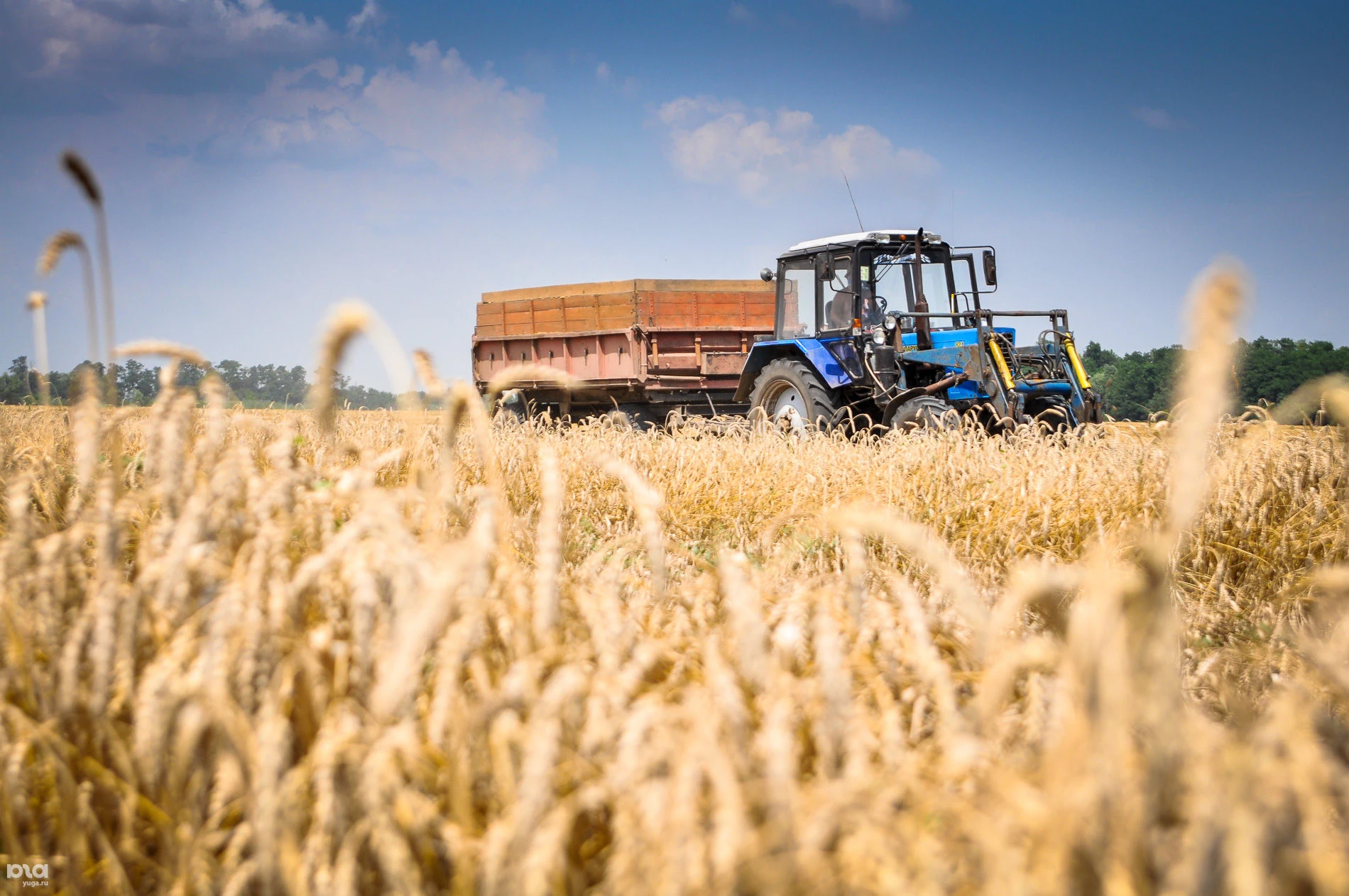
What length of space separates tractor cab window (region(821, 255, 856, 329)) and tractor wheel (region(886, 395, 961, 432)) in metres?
1.23

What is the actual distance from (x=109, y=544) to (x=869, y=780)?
1.27 metres

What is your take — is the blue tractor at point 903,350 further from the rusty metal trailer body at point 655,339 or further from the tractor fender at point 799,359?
the rusty metal trailer body at point 655,339

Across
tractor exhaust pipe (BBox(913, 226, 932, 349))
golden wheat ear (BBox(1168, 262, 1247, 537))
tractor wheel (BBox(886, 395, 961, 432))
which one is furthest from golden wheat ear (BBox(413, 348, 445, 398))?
tractor exhaust pipe (BBox(913, 226, 932, 349))

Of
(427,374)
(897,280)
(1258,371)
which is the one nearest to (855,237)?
(897,280)

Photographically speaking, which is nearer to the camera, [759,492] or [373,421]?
[759,492]

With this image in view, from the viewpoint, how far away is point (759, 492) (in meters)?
5.61

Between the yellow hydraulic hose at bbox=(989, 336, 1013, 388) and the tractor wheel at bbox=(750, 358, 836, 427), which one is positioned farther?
the tractor wheel at bbox=(750, 358, 836, 427)

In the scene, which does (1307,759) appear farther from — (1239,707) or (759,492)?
(759,492)

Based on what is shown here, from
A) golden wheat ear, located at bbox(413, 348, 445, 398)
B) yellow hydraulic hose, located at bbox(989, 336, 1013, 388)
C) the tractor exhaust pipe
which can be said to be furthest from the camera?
the tractor exhaust pipe

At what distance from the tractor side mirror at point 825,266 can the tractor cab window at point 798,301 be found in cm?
Answer: 60

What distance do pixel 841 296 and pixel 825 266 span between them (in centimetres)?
56

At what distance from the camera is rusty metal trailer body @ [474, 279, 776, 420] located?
514 inches

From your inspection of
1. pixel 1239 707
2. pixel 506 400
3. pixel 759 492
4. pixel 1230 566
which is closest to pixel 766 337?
pixel 506 400

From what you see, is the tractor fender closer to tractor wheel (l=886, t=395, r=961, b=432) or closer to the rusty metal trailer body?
tractor wheel (l=886, t=395, r=961, b=432)
